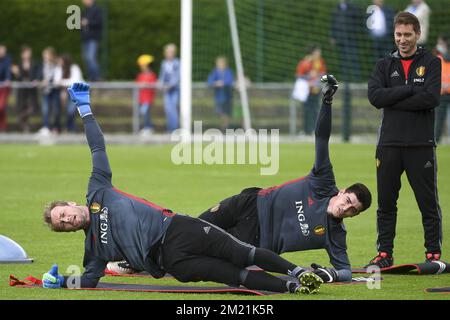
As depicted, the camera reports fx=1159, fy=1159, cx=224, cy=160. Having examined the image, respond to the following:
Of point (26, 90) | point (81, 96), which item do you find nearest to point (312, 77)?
point (26, 90)

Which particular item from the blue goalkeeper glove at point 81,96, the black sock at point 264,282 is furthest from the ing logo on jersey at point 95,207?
the black sock at point 264,282

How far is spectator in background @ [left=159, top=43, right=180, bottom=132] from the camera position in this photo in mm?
27625

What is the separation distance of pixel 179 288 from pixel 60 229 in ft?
3.69

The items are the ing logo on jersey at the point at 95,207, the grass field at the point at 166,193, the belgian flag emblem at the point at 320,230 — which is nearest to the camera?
the ing logo on jersey at the point at 95,207

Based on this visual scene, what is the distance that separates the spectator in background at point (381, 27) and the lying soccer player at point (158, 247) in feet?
52.7

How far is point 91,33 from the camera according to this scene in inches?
1145

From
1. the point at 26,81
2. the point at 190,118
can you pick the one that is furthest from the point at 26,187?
the point at 26,81

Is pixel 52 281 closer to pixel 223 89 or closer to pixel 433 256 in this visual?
pixel 433 256

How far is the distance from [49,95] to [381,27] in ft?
27.6

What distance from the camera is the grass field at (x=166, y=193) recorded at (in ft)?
32.6

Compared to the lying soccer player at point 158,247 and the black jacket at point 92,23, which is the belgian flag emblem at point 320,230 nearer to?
the lying soccer player at point 158,247

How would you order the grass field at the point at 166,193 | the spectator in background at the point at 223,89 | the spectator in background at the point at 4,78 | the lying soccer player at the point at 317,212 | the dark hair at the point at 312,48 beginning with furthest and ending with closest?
the spectator in background at the point at 4,78
the spectator in background at the point at 223,89
the dark hair at the point at 312,48
the lying soccer player at the point at 317,212
the grass field at the point at 166,193

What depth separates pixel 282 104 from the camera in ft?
94.3
